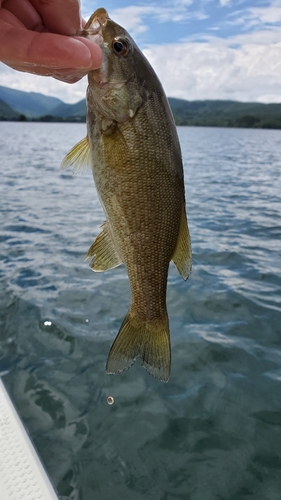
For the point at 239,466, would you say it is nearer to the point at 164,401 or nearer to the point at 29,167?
the point at 164,401

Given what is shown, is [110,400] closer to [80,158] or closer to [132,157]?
[80,158]

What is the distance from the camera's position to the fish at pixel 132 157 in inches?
81.4

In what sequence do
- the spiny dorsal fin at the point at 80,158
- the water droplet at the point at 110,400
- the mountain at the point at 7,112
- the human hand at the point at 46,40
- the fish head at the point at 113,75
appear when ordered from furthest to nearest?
the mountain at the point at 7,112
the water droplet at the point at 110,400
the spiny dorsal fin at the point at 80,158
the fish head at the point at 113,75
the human hand at the point at 46,40

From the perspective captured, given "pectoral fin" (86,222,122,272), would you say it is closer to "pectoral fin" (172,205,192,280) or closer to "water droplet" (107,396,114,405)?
"pectoral fin" (172,205,192,280)

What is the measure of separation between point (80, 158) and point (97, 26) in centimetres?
63

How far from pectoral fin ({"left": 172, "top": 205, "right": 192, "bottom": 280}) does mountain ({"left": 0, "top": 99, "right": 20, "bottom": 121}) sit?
12254 cm

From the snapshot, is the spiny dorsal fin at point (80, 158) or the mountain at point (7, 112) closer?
the spiny dorsal fin at point (80, 158)

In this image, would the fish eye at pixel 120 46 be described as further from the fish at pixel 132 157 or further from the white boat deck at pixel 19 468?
the white boat deck at pixel 19 468

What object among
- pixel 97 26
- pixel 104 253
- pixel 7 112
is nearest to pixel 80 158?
pixel 104 253

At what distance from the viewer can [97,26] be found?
2.07 meters

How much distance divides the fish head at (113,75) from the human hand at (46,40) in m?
0.11

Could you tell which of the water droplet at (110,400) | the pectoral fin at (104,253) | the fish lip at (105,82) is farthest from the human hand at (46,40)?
the water droplet at (110,400)

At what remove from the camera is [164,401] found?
503cm

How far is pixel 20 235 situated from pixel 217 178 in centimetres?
1480
